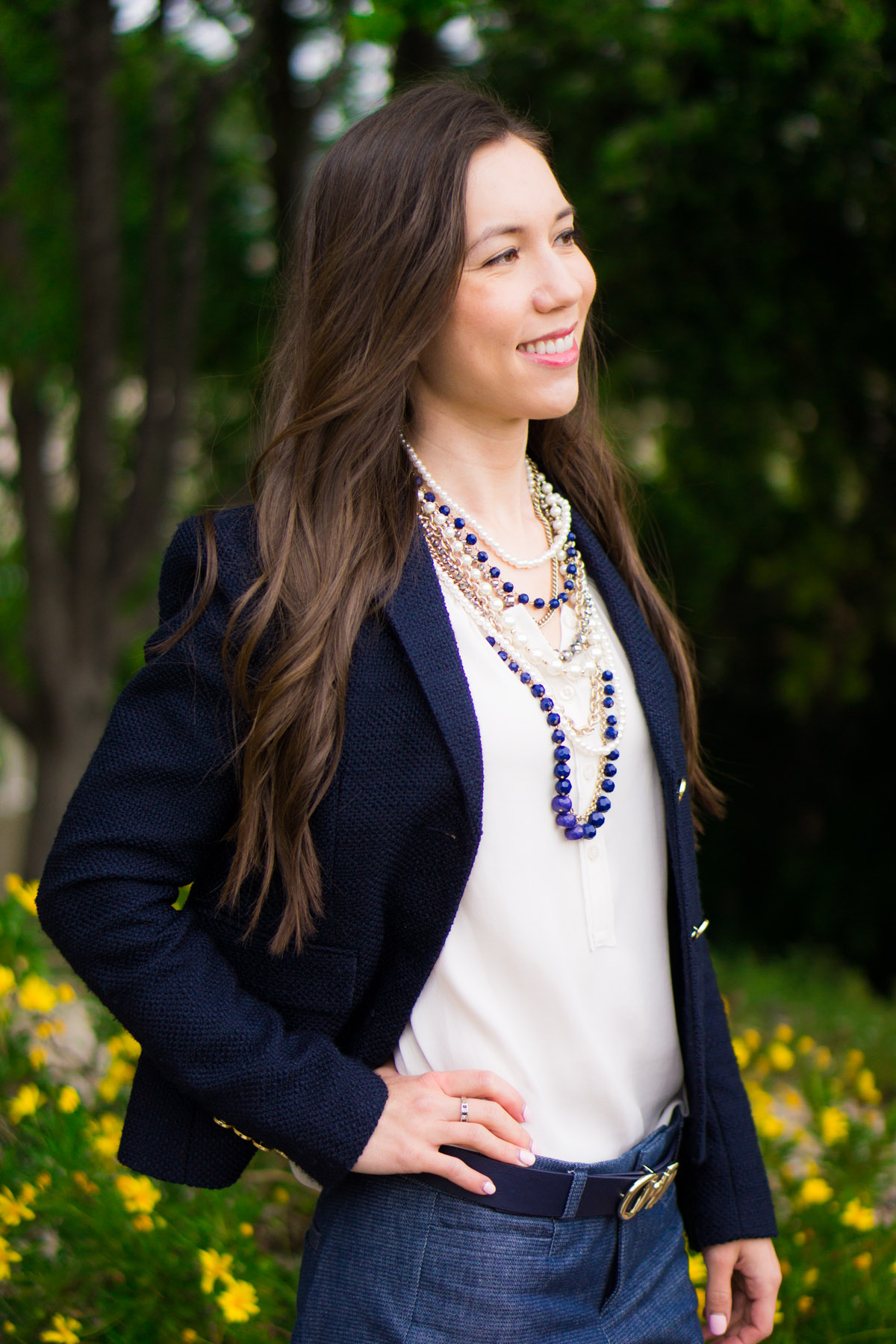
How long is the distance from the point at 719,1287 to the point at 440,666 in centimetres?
101

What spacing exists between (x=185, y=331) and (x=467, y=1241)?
4754mm

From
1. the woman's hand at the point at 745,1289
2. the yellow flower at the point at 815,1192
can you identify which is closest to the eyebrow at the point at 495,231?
the woman's hand at the point at 745,1289

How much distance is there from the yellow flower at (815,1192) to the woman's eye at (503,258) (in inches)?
71.4

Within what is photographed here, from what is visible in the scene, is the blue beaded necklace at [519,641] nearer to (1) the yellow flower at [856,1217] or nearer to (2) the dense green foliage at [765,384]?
(1) the yellow flower at [856,1217]

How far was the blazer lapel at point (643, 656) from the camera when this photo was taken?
1.69m

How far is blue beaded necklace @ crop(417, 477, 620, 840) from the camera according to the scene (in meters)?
1.56

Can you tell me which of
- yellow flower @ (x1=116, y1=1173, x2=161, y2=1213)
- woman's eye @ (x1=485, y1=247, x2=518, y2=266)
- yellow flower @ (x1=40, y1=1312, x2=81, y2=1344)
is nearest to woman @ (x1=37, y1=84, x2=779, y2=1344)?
woman's eye @ (x1=485, y1=247, x2=518, y2=266)

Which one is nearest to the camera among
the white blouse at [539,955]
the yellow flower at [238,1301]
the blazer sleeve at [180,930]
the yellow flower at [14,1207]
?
the blazer sleeve at [180,930]

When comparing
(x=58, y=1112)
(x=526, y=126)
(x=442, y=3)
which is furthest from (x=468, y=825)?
(x=442, y=3)

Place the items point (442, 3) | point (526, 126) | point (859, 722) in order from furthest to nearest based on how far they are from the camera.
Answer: point (859, 722)
point (442, 3)
point (526, 126)

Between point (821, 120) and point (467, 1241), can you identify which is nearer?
point (467, 1241)

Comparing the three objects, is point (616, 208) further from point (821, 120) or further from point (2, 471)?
point (2, 471)

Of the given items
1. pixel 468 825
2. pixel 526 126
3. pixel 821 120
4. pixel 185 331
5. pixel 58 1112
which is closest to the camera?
pixel 468 825

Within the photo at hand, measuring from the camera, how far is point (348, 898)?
4.87ft
